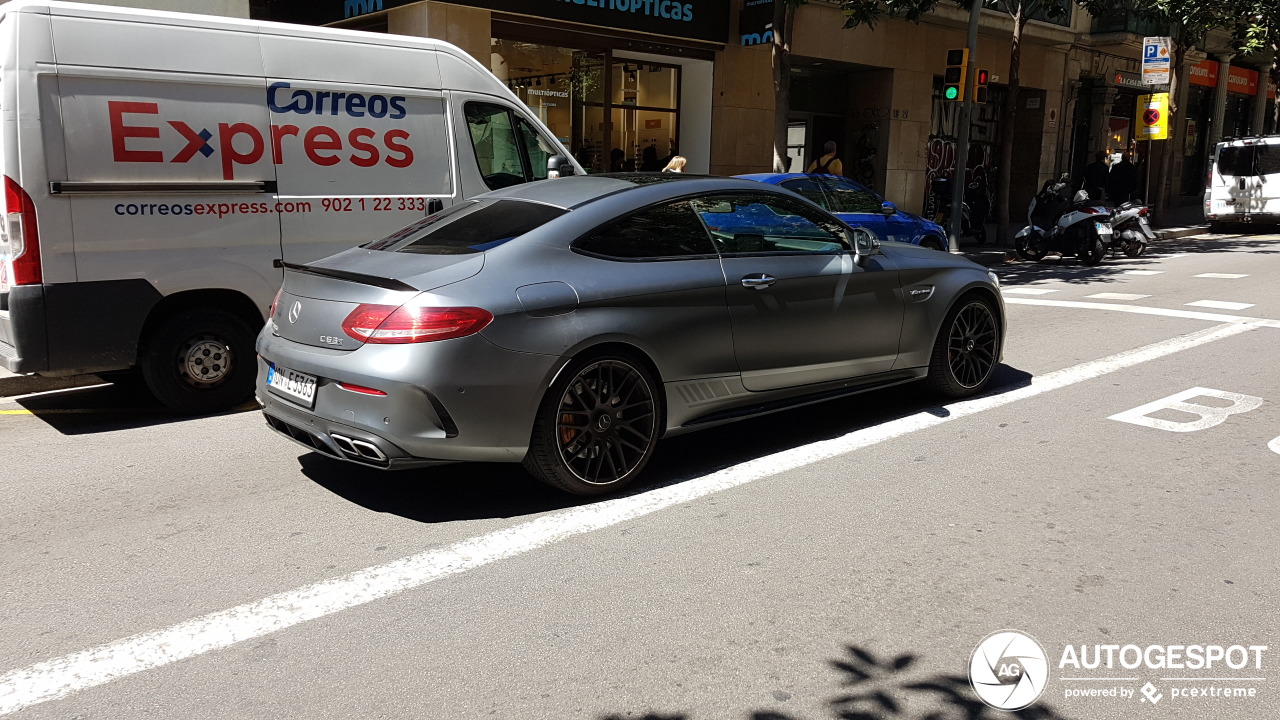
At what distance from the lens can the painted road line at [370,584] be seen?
3162mm

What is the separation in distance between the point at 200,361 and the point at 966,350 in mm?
4940

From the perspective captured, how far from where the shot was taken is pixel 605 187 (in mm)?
5301

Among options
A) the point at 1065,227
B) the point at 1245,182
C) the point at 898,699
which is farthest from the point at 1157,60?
the point at 898,699

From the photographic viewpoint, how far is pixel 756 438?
597 cm

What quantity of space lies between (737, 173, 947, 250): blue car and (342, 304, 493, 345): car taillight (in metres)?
8.02

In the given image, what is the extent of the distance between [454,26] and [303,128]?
8588mm

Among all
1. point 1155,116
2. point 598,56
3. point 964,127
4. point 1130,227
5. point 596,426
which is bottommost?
point 596,426

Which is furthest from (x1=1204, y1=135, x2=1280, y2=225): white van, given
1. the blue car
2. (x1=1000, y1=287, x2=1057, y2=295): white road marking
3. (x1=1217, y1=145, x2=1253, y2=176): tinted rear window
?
the blue car

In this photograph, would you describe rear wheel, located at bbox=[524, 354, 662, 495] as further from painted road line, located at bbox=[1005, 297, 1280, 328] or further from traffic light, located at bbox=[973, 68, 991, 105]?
traffic light, located at bbox=[973, 68, 991, 105]

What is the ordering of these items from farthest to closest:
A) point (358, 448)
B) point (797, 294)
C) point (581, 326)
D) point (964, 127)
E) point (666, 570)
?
point (964, 127), point (797, 294), point (581, 326), point (358, 448), point (666, 570)

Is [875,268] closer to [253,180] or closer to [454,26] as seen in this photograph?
[253,180]

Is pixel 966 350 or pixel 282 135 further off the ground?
pixel 282 135

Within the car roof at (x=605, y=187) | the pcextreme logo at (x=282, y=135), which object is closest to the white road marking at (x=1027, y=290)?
the car roof at (x=605, y=187)

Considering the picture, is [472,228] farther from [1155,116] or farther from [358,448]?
[1155,116]
